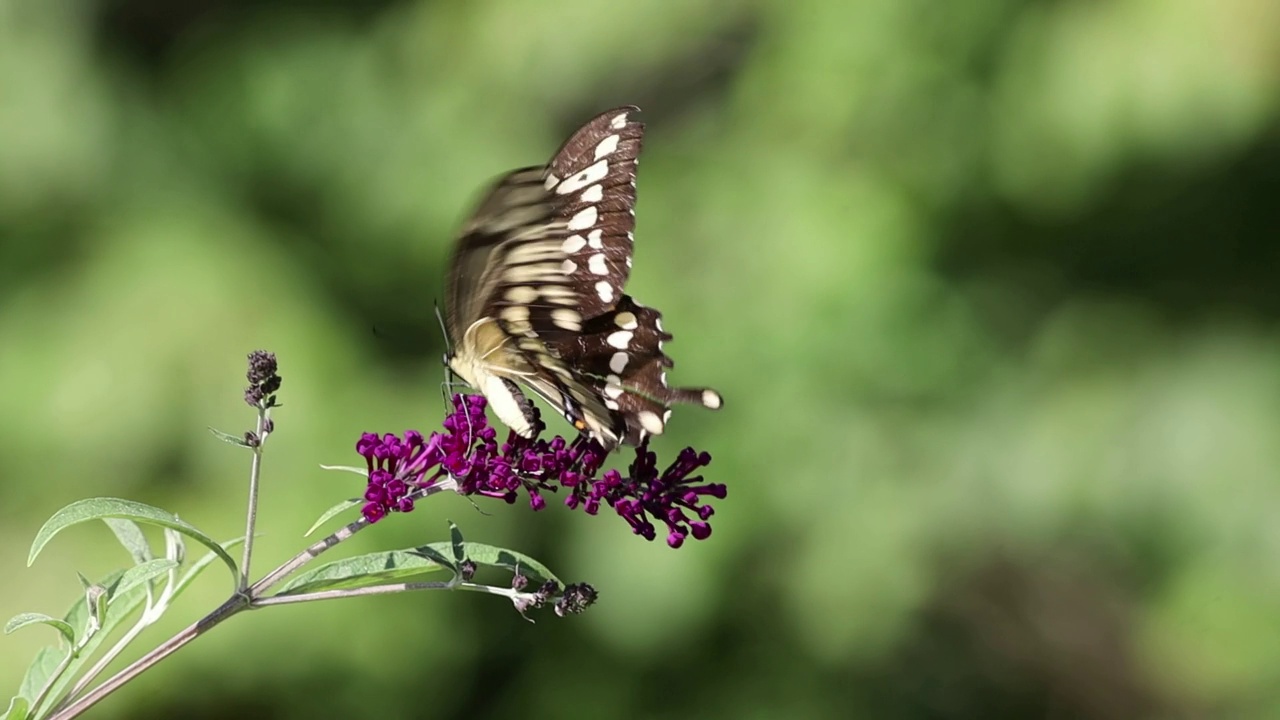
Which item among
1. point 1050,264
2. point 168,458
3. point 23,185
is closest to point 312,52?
point 23,185

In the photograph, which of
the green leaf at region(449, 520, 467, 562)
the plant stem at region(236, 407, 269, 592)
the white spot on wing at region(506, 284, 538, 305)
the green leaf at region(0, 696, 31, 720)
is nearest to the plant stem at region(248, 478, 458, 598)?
the plant stem at region(236, 407, 269, 592)

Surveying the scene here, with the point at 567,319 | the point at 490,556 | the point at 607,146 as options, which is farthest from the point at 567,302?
the point at 490,556

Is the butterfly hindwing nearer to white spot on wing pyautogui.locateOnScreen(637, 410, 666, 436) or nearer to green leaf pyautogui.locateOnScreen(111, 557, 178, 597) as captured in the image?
white spot on wing pyautogui.locateOnScreen(637, 410, 666, 436)

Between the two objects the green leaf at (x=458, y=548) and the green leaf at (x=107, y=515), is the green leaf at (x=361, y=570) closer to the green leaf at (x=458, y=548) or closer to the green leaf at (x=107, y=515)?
the green leaf at (x=458, y=548)

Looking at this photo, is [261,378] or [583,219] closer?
[261,378]

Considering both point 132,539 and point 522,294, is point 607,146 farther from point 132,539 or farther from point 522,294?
point 132,539
